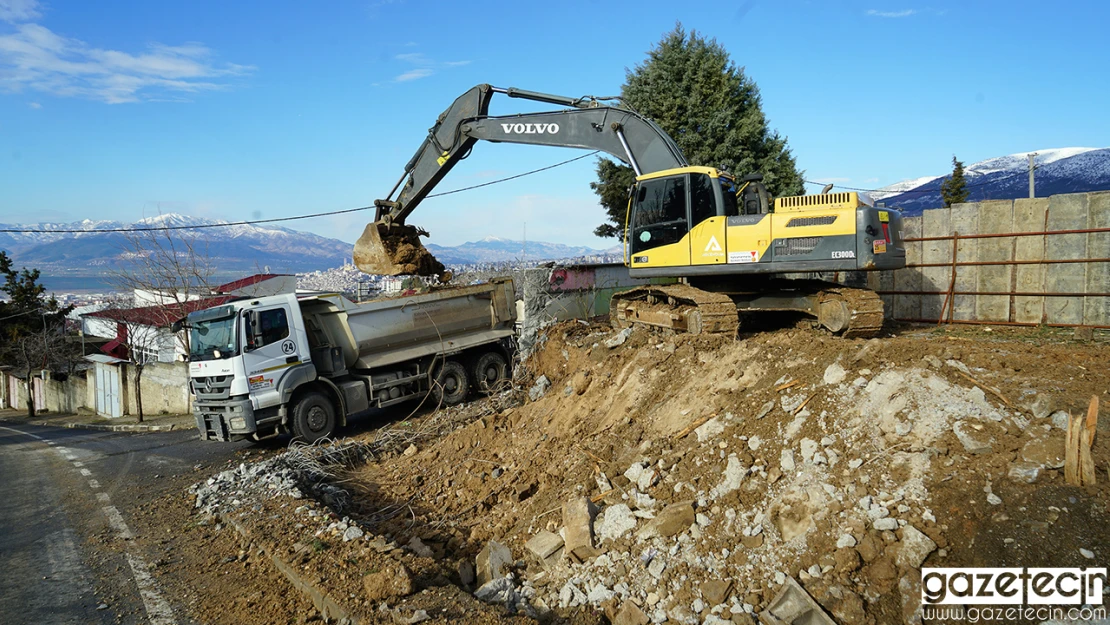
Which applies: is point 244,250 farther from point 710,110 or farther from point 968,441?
point 968,441

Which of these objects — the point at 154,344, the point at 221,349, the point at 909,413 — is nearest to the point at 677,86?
the point at 221,349

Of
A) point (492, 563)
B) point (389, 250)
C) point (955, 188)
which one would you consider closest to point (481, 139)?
point (389, 250)

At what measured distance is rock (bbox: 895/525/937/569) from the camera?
411 cm

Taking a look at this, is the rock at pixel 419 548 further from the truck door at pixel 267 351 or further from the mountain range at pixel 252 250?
the mountain range at pixel 252 250

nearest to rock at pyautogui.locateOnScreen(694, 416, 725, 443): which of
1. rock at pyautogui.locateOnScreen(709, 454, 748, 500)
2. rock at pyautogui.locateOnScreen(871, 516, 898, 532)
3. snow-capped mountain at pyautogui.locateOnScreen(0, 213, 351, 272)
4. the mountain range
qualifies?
rock at pyautogui.locateOnScreen(709, 454, 748, 500)

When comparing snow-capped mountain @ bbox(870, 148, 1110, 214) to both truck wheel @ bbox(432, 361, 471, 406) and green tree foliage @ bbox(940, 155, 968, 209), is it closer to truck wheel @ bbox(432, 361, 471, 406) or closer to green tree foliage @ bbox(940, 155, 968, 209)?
green tree foliage @ bbox(940, 155, 968, 209)

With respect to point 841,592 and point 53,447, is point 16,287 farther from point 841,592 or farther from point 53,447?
point 841,592

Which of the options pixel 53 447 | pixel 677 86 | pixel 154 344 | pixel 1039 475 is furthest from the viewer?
pixel 154 344

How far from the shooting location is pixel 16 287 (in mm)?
30500

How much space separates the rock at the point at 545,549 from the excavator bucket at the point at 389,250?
23.2ft

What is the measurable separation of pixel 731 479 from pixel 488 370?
351 inches

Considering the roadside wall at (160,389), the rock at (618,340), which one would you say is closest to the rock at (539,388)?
the rock at (618,340)

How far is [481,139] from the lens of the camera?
11.7m

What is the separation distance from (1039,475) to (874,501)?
1.06 meters
